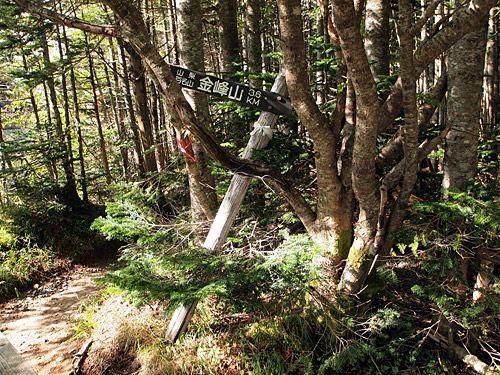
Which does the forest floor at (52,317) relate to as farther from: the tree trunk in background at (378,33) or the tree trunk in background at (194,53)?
the tree trunk in background at (378,33)

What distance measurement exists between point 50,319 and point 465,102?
6.85 m

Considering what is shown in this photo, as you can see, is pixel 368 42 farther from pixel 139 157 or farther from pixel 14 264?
pixel 14 264

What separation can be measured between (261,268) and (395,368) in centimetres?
195

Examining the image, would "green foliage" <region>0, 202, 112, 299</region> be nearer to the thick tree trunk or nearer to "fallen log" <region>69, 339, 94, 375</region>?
"fallen log" <region>69, 339, 94, 375</region>

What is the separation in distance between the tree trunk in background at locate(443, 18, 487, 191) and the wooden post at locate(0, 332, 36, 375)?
13.1 ft

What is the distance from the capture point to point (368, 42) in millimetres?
4766

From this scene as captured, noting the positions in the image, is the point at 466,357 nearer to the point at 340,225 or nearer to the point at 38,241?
the point at 340,225

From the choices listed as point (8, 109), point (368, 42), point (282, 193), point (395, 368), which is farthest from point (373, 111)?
point (8, 109)

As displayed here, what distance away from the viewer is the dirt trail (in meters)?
4.52

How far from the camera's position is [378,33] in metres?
4.68

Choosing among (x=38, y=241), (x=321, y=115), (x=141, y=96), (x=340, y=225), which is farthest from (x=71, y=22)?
(x=38, y=241)

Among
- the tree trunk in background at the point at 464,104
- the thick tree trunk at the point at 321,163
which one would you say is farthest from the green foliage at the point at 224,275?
the tree trunk in background at the point at 464,104

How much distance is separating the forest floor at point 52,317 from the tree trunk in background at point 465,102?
4579mm

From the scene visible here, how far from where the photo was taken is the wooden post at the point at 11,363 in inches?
44.0
